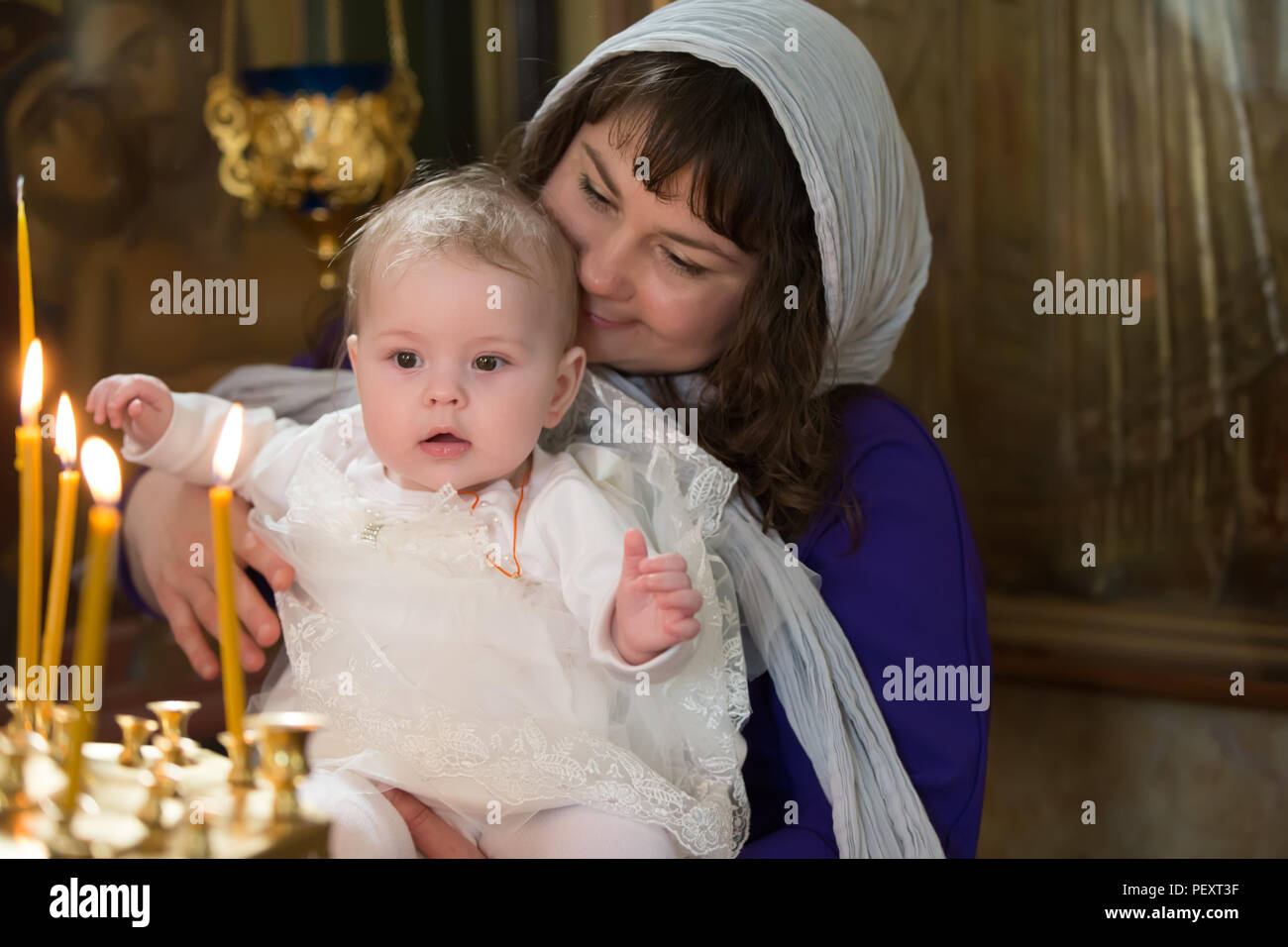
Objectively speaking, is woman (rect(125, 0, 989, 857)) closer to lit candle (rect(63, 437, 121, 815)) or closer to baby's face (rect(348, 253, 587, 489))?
baby's face (rect(348, 253, 587, 489))

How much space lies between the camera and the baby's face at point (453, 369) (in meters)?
1.06

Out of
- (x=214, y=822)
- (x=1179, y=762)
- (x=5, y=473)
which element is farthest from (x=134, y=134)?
(x=1179, y=762)

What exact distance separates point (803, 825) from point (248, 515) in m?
0.64

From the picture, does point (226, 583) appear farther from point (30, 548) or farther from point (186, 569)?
point (186, 569)

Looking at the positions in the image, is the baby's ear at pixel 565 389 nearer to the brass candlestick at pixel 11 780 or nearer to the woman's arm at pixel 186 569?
the woman's arm at pixel 186 569

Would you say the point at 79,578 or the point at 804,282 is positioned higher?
the point at 804,282

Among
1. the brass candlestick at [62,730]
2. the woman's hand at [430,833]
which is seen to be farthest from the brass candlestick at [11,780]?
the woman's hand at [430,833]

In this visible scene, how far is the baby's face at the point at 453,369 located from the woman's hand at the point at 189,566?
0.65ft

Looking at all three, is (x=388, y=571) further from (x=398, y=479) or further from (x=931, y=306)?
(x=931, y=306)

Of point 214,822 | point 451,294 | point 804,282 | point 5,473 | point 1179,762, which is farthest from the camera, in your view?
point 1179,762

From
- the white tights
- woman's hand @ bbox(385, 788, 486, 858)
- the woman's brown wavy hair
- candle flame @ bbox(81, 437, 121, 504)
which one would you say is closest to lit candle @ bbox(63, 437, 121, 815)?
candle flame @ bbox(81, 437, 121, 504)

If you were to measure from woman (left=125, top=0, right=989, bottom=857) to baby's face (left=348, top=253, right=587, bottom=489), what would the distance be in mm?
144

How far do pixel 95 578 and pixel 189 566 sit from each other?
0.87 metres

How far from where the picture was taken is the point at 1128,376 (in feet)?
7.11
